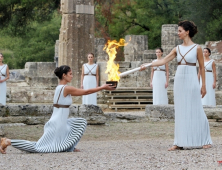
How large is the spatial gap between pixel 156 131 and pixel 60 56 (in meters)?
8.40

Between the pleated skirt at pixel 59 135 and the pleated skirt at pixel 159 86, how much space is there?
7.06m

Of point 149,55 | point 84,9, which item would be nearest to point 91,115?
point 84,9

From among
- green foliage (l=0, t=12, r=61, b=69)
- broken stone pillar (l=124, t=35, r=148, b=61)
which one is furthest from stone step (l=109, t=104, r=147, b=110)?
green foliage (l=0, t=12, r=61, b=69)

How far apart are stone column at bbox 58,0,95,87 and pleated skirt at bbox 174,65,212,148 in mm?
11043

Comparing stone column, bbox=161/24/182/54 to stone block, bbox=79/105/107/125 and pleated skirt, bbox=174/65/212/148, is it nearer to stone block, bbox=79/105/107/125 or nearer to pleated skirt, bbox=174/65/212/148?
stone block, bbox=79/105/107/125

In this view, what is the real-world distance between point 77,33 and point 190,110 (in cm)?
1126

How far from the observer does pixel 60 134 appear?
7703 mm

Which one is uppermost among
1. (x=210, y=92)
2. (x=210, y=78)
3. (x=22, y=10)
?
(x=22, y=10)

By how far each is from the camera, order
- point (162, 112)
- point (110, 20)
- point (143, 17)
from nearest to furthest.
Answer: point (162, 112) < point (143, 17) < point (110, 20)

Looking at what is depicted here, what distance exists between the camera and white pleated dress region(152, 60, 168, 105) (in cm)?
1466

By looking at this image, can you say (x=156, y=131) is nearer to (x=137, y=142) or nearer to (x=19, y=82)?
(x=137, y=142)

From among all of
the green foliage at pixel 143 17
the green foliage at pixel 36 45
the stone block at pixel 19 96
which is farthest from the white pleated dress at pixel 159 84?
the green foliage at pixel 36 45

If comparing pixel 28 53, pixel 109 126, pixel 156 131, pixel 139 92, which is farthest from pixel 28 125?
pixel 28 53

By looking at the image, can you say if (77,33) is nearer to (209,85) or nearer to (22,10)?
(209,85)
